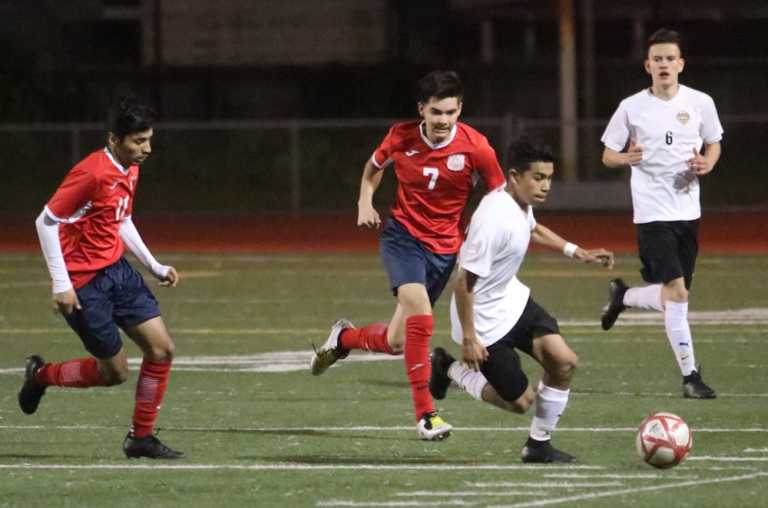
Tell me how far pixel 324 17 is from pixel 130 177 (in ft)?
126

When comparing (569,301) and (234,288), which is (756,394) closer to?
(569,301)

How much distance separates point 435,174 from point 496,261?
4.74ft

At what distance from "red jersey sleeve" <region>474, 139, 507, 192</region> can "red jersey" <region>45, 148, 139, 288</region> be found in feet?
6.20

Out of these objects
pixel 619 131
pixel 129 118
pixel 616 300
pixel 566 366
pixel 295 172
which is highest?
pixel 129 118

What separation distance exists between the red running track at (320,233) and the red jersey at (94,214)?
640 inches

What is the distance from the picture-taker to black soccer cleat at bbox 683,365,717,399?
12.1 meters

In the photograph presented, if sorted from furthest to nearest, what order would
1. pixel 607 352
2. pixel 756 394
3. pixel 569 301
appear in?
pixel 569 301 → pixel 607 352 → pixel 756 394

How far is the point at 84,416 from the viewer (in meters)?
11.6

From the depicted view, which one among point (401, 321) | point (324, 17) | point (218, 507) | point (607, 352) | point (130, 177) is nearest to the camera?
point (218, 507)

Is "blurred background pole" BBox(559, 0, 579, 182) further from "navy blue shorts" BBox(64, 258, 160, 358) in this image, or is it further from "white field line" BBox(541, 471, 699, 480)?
"white field line" BBox(541, 471, 699, 480)

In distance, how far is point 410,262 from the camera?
10828 mm

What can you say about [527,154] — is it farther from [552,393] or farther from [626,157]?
[626,157]

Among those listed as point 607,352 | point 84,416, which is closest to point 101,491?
point 84,416

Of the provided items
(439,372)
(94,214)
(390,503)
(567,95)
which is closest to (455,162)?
(439,372)
